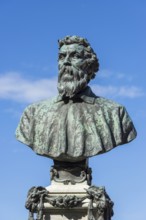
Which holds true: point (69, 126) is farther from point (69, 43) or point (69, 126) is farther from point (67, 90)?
point (69, 43)

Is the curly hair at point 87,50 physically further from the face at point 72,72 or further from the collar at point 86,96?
the collar at point 86,96

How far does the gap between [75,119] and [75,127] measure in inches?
6.4

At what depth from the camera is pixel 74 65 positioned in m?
12.2

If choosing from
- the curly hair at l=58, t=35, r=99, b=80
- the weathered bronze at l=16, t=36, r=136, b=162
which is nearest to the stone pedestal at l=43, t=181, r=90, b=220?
the weathered bronze at l=16, t=36, r=136, b=162

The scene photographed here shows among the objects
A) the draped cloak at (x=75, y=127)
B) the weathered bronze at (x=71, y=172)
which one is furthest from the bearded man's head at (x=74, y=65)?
the weathered bronze at (x=71, y=172)

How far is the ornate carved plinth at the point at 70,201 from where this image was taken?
11.4m

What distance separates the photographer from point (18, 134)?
12.3 meters

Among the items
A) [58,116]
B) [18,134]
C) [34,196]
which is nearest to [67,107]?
[58,116]

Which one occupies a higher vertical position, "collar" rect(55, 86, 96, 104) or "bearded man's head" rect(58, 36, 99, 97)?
"bearded man's head" rect(58, 36, 99, 97)

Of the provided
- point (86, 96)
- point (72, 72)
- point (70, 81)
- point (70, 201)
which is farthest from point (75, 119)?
point (70, 201)

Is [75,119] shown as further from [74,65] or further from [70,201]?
[70,201]

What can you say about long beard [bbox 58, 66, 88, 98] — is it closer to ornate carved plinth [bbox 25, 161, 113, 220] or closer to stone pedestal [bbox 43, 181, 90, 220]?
ornate carved plinth [bbox 25, 161, 113, 220]

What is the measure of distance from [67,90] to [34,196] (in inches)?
76.2

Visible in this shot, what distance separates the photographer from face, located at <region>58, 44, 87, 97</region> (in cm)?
1211
